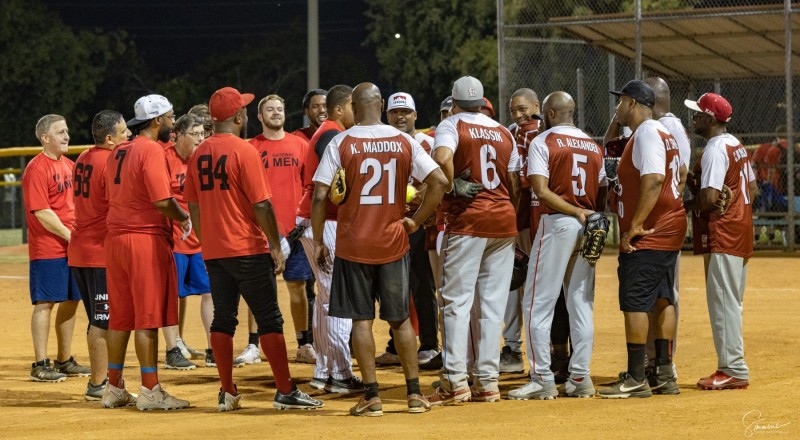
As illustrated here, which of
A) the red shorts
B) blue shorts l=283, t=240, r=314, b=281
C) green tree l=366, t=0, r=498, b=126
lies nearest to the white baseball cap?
blue shorts l=283, t=240, r=314, b=281

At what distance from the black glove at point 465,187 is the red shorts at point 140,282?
2188 mm

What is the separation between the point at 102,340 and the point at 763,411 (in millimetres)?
4984

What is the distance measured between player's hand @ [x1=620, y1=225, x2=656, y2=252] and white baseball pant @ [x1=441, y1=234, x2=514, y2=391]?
83cm

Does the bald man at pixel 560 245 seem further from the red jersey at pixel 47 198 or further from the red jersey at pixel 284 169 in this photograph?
the red jersey at pixel 47 198

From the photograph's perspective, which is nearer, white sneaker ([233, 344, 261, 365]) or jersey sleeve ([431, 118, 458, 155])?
jersey sleeve ([431, 118, 458, 155])

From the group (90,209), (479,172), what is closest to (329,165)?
(479,172)

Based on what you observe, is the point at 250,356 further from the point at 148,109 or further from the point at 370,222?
the point at 370,222

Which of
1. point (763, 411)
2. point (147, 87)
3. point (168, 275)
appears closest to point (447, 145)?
point (168, 275)

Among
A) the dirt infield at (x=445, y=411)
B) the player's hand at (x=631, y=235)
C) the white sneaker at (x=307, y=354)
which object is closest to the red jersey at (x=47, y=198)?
the dirt infield at (x=445, y=411)

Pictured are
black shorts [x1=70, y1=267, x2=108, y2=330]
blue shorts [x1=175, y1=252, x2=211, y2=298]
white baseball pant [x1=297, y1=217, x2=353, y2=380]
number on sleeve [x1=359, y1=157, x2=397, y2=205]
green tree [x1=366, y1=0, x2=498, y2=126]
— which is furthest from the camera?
green tree [x1=366, y1=0, x2=498, y2=126]

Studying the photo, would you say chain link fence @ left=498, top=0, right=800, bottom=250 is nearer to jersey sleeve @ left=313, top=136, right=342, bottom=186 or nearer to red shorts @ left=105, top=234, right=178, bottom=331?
jersey sleeve @ left=313, top=136, right=342, bottom=186

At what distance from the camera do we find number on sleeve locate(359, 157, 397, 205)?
7.99 meters

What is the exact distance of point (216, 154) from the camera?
8.20m

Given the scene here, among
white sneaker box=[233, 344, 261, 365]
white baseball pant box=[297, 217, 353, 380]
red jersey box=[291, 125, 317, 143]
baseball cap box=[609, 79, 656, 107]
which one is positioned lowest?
white sneaker box=[233, 344, 261, 365]
